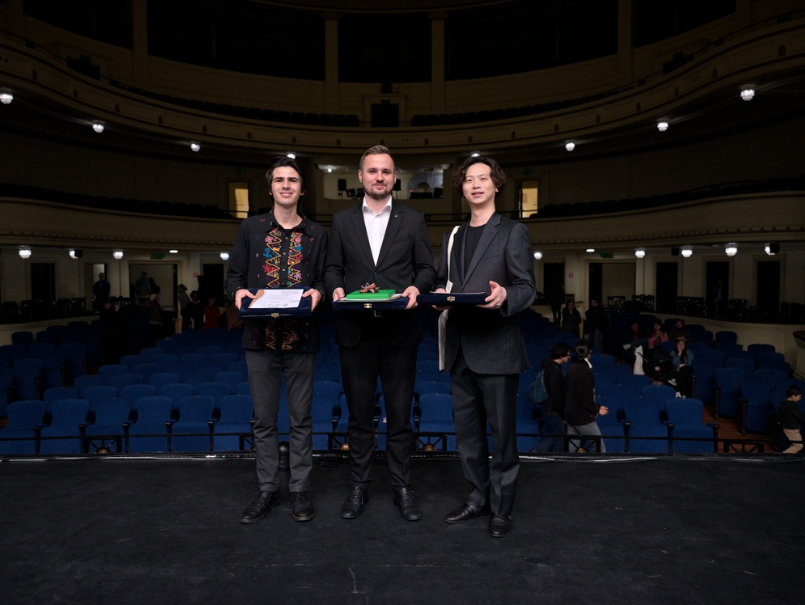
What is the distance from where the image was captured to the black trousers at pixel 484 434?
2.48 meters

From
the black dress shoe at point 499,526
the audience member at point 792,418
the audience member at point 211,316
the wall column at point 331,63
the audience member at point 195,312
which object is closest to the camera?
the black dress shoe at point 499,526

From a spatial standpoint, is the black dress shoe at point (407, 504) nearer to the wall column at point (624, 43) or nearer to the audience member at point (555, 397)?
the audience member at point (555, 397)

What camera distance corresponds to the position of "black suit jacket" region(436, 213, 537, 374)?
2.51 metres

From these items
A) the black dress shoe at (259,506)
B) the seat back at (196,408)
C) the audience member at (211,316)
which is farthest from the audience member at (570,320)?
the black dress shoe at (259,506)

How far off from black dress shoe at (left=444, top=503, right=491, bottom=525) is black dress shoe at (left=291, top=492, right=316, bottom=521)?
59cm

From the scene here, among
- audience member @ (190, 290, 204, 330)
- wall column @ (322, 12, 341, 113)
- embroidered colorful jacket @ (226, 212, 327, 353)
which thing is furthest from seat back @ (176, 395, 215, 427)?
wall column @ (322, 12, 341, 113)

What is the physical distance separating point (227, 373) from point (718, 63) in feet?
40.0

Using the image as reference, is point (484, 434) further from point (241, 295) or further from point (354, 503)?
point (241, 295)

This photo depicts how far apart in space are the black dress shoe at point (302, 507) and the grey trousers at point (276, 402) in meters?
0.13

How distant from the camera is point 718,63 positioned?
41.6 feet

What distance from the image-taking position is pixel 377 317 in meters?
2.71

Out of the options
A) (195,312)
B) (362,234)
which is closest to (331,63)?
(195,312)

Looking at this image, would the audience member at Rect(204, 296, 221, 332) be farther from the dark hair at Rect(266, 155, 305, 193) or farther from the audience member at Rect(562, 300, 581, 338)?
the dark hair at Rect(266, 155, 305, 193)

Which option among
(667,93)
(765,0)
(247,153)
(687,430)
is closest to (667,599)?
(687,430)
